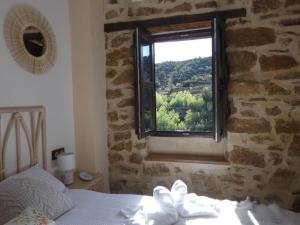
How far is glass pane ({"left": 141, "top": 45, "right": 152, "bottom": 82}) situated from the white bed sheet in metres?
1.35

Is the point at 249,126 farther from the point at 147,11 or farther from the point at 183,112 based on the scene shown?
the point at 147,11

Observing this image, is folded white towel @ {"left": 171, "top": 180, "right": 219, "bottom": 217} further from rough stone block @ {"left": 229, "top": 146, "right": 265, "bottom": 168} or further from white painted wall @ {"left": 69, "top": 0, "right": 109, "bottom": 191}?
white painted wall @ {"left": 69, "top": 0, "right": 109, "bottom": 191}

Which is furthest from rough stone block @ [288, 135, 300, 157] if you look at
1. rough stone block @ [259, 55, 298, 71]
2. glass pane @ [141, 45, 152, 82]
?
glass pane @ [141, 45, 152, 82]

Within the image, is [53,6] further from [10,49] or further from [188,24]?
[188,24]

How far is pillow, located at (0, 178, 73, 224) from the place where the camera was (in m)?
1.48

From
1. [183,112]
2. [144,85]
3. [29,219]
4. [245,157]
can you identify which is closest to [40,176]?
[29,219]

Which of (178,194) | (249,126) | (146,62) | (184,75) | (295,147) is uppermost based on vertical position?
(146,62)

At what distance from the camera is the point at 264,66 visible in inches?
94.7

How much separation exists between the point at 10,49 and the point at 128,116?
133cm

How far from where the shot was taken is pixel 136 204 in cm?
185

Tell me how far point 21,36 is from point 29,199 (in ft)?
4.34

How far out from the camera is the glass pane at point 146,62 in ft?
9.00

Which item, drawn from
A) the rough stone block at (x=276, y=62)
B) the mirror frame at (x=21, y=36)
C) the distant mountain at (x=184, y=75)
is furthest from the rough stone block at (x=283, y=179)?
the mirror frame at (x=21, y=36)

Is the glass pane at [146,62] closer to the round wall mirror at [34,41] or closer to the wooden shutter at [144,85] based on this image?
the wooden shutter at [144,85]
